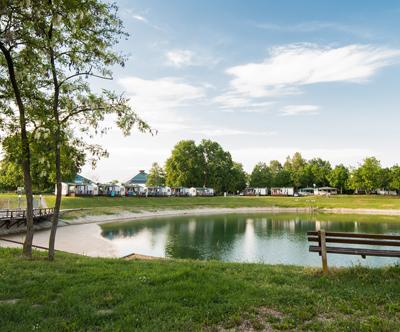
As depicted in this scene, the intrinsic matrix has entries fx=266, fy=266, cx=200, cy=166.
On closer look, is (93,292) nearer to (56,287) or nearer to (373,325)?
(56,287)

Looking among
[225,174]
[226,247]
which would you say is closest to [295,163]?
[225,174]

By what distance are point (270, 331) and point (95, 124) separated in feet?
26.1

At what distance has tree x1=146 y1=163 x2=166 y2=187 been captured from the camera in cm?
8288

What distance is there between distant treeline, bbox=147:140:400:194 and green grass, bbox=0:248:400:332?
6388 centimetres

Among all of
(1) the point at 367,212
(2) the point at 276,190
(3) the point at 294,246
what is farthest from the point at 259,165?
(3) the point at 294,246

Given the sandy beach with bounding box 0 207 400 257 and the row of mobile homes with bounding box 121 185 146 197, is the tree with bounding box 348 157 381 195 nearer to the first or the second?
the sandy beach with bounding box 0 207 400 257

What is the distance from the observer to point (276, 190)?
273 feet

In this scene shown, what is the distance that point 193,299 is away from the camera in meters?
5.58

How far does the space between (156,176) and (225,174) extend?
70.9ft

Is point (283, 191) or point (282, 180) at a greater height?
point (282, 180)

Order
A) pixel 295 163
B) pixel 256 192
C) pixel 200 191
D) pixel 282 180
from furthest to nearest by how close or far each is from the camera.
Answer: pixel 295 163, pixel 282 180, pixel 256 192, pixel 200 191

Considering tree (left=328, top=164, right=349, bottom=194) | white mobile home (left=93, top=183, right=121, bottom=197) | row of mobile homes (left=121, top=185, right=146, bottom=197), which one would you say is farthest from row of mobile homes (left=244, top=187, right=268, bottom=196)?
white mobile home (left=93, top=183, right=121, bottom=197)

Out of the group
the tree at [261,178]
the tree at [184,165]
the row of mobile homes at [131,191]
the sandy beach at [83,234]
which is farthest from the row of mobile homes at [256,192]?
the sandy beach at [83,234]

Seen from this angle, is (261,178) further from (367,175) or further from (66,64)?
(66,64)
